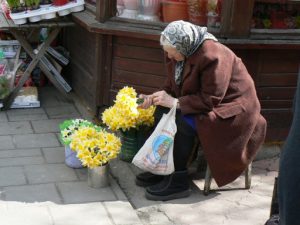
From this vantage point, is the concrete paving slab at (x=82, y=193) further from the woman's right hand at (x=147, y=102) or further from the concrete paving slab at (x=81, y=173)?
the woman's right hand at (x=147, y=102)

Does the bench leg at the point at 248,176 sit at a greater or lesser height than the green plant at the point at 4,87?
lesser

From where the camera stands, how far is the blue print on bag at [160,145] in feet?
11.5

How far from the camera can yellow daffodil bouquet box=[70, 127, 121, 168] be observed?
3572mm

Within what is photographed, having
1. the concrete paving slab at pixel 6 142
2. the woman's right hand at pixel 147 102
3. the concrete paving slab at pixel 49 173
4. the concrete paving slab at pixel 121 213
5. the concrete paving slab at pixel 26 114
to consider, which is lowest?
the concrete paving slab at pixel 121 213

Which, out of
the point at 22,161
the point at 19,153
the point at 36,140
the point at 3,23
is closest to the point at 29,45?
the point at 3,23

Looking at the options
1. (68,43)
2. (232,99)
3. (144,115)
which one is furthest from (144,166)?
(68,43)

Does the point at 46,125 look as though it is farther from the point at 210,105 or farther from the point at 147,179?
the point at 210,105

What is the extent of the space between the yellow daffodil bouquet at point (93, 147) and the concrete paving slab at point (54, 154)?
528 mm

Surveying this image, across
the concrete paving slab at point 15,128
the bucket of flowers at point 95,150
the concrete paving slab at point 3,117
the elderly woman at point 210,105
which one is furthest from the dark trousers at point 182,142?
the concrete paving slab at point 3,117

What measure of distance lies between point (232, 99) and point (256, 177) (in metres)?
0.88

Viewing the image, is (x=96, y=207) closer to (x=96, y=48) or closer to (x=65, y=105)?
(x=96, y=48)

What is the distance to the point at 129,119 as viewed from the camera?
3801 mm

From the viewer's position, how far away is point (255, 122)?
3.54m

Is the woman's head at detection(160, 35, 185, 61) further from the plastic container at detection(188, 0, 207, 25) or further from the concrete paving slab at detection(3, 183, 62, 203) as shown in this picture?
the concrete paving slab at detection(3, 183, 62, 203)
